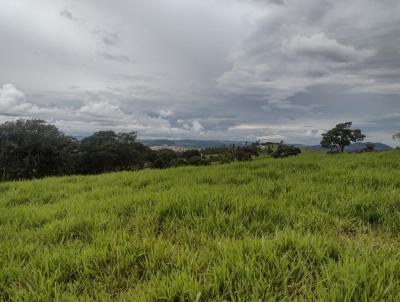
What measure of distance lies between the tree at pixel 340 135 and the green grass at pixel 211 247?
101 meters

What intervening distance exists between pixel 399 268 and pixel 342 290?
0.74m

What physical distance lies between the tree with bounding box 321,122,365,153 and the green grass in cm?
10087

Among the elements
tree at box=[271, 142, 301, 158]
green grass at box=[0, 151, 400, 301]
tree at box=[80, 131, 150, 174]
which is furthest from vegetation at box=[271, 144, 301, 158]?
tree at box=[80, 131, 150, 174]

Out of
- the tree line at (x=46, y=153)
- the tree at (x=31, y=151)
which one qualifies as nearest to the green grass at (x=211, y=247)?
the tree line at (x=46, y=153)

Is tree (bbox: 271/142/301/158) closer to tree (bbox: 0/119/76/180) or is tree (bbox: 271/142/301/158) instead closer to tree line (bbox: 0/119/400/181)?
tree line (bbox: 0/119/400/181)

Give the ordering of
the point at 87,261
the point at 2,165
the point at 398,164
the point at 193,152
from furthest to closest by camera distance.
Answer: the point at 193,152 → the point at 2,165 → the point at 398,164 → the point at 87,261

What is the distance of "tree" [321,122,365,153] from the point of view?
95.9m

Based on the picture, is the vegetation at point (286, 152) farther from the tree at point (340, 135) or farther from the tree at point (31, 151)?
the tree at point (340, 135)

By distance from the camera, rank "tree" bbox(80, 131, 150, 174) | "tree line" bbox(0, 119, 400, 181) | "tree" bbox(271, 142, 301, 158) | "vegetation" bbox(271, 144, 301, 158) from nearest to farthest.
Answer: "vegetation" bbox(271, 144, 301, 158) → "tree" bbox(271, 142, 301, 158) → "tree line" bbox(0, 119, 400, 181) → "tree" bbox(80, 131, 150, 174)

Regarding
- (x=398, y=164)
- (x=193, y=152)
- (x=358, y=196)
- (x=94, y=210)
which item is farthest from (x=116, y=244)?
(x=193, y=152)

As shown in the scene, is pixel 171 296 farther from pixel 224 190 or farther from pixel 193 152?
pixel 193 152

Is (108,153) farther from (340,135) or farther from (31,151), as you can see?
(340,135)

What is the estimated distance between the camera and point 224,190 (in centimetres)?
584

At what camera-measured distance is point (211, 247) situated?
3299 mm
